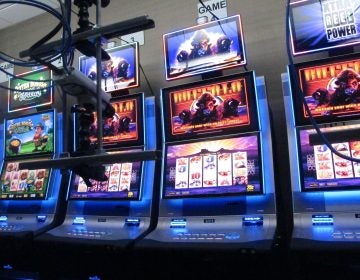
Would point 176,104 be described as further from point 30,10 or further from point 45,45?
point 30,10

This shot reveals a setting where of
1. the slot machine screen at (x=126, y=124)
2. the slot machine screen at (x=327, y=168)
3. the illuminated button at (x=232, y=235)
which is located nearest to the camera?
the illuminated button at (x=232, y=235)

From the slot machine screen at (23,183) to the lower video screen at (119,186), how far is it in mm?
442

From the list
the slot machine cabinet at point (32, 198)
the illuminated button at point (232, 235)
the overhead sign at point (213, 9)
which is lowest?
the illuminated button at point (232, 235)

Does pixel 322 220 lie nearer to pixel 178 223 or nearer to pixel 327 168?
pixel 327 168

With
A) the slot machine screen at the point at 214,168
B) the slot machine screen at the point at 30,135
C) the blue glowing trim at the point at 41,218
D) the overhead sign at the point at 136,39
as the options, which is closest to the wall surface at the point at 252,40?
the overhead sign at the point at 136,39

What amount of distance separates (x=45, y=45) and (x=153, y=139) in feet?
6.11

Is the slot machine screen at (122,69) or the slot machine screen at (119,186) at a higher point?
the slot machine screen at (122,69)

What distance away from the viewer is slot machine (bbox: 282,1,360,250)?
2.22 meters

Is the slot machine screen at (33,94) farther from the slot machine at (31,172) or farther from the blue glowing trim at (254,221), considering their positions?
the blue glowing trim at (254,221)

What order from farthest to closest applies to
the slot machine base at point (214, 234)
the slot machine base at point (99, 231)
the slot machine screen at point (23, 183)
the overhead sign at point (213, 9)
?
the overhead sign at point (213, 9)
the slot machine screen at point (23, 183)
the slot machine base at point (99, 231)
the slot machine base at point (214, 234)

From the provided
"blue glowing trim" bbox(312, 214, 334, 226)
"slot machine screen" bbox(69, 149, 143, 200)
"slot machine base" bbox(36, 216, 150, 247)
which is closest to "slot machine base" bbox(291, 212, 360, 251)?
"blue glowing trim" bbox(312, 214, 334, 226)

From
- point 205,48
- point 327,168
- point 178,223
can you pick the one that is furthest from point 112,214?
point 327,168

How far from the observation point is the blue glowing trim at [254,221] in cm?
237

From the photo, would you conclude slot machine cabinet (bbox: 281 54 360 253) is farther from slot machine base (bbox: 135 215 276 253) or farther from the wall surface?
the wall surface
